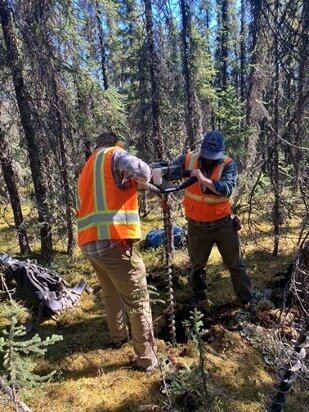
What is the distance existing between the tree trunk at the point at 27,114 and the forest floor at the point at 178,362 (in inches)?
119

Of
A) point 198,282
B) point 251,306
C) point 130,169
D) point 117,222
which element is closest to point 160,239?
point 198,282

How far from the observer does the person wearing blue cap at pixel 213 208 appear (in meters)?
4.55

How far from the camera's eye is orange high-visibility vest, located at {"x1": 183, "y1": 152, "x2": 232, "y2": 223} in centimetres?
471

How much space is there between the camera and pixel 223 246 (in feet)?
16.4

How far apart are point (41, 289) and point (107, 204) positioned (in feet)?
8.53

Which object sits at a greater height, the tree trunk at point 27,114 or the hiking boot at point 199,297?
the tree trunk at point 27,114

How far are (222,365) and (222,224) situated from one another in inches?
65.1

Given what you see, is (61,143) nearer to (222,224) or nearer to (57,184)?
(57,184)

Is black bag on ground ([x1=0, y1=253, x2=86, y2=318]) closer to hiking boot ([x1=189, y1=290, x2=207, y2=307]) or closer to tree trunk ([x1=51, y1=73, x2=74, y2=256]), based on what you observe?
hiking boot ([x1=189, y1=290, x2=207, y2=307])

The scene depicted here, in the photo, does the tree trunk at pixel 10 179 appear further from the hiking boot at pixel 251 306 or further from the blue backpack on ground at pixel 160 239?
the hiking boot at pixel 251 306

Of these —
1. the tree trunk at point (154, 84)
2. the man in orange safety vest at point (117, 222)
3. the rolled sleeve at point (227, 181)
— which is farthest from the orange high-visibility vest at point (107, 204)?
the tree trunk at point (154, 84)

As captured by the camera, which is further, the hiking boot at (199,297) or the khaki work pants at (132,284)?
the hiking boot at (199,297)

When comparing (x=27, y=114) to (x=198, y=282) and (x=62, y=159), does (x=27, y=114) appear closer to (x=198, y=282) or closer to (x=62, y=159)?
(x=62, y=159)

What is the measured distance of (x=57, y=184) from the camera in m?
8.52
